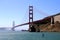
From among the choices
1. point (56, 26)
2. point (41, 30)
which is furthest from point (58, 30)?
point (41, 30)

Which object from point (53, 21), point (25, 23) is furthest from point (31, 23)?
point (53, 21)

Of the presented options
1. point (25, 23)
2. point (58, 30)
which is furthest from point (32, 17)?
point (58, 30)

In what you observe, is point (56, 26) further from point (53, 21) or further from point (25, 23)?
point (25, 23)

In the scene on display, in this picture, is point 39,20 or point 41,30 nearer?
point 39,20

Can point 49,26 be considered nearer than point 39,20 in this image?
No

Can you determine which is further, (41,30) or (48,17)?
(41,30)

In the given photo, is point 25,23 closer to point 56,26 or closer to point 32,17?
point 32,17

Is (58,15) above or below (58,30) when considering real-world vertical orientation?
above
